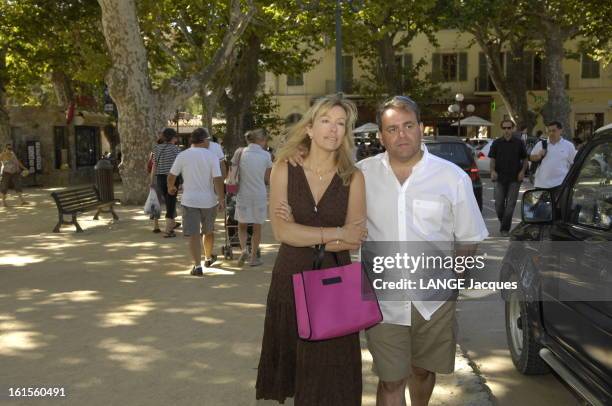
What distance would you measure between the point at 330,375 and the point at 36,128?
25714mm

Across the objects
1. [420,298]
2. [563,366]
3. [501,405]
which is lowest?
[501,405]

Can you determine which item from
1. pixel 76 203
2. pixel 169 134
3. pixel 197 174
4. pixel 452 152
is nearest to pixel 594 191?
pixel 197 174

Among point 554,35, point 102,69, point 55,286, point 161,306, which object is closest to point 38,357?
point 161,306

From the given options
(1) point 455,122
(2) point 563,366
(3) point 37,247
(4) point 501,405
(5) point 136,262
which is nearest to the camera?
(2) point 563,366

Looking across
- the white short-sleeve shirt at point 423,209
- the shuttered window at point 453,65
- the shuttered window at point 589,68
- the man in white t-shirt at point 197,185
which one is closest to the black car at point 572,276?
the white short-sleeve shirt at point 423,209

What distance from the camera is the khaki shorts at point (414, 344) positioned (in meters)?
3.20

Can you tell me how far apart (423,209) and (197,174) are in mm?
5295

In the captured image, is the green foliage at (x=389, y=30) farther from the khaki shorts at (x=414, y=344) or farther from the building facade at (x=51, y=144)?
the khaki shorts at (x=414, y=344)

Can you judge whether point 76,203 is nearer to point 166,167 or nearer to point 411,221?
point 166,167

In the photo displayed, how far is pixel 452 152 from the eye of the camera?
44.3ft

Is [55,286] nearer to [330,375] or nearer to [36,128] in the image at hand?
[330,375]

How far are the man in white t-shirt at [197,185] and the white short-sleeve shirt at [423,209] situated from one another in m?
5.11

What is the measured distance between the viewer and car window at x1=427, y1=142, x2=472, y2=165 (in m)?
13.4

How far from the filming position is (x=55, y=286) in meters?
7.73
